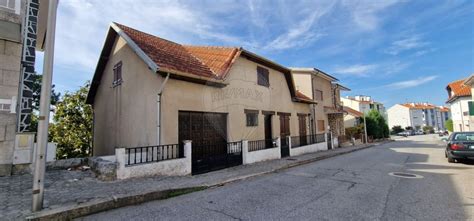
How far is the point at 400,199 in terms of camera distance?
17.8ft

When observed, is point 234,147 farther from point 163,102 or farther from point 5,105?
point 5,105

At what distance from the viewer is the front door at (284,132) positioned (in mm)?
13866

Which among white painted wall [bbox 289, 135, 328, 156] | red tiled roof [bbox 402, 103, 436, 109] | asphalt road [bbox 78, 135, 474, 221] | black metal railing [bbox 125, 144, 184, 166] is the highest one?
red tiled roof [bbox 402, 103, 436, 109]

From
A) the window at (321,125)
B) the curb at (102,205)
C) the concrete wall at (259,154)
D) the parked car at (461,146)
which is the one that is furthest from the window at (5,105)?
the window at (321,125)

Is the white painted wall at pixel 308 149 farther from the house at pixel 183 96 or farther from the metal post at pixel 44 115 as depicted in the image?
the metal post at pixel 44 115

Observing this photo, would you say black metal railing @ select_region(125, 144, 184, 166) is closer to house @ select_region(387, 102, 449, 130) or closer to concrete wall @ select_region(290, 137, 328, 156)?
concrete wall @ select_region(290, 137, 328, 156)

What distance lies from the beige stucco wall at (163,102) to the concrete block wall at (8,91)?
372 centimetres

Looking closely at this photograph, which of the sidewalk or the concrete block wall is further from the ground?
the concrete block wall

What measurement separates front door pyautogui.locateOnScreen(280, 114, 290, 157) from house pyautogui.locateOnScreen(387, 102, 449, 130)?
86.2m

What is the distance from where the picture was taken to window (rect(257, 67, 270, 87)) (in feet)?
46.4

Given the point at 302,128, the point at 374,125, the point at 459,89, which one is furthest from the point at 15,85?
the point at 459,89

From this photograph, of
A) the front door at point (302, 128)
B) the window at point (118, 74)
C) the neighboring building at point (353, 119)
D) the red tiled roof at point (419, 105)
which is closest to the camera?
the window at point (118, 74)

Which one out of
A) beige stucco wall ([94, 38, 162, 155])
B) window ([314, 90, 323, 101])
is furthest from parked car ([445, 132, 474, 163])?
beige stucco wall ([94, 38, 162, 155])

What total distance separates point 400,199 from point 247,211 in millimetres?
3586
